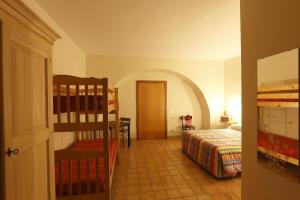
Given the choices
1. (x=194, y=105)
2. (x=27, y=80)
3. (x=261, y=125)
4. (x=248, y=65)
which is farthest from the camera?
(x=194, y=105)

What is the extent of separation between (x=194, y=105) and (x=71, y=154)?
470cm

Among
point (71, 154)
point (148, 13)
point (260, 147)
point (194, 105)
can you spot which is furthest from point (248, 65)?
point (194, 105)

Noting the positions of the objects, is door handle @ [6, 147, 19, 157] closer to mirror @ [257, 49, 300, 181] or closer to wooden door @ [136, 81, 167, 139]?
mirror @ [257, 49, 300, 181]

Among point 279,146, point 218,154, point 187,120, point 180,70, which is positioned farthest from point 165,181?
point 180,70

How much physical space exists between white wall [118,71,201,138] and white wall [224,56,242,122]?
1066 mm

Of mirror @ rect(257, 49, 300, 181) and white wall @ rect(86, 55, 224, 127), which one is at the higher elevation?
white wall @ rect(86, 55, 224, 127)

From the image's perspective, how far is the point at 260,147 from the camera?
1.44 m

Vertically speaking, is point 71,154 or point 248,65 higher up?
point 248,65

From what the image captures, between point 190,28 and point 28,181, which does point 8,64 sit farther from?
point 190,28

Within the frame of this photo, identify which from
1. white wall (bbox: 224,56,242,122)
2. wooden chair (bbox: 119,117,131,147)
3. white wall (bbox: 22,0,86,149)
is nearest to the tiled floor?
wooden chair (bbox: 119,117,131,147)

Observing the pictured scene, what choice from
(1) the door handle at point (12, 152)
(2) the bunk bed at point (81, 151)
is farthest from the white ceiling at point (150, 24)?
(1) the door handle at point (12, 152)

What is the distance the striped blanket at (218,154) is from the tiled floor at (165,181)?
155mm

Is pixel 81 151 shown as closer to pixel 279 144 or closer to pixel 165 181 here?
pixel 165 181

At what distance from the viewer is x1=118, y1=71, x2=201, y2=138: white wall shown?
5.74 meters
